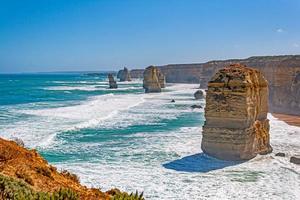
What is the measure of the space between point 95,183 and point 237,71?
9.25m

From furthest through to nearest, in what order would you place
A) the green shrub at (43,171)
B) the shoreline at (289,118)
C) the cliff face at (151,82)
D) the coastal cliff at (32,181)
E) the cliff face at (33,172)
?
the cliff face at (151,82), the shoreline at (289,118), the green shrub at (43,171), the cliff face at (33,172), the coastal cliff at (32,181)

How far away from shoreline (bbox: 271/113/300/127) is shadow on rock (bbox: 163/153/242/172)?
55.2ft

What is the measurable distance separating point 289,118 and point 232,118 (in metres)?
21.1

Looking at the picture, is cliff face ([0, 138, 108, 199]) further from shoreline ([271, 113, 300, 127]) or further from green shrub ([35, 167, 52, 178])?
shoreline ([271, 113, 300, 127])

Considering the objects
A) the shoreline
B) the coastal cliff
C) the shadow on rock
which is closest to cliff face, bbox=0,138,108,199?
the coastal cliff

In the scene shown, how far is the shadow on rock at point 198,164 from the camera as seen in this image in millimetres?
18312

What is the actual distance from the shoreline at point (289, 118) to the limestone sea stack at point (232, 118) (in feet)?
50.5

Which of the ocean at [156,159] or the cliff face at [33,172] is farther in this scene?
the ocean at [156,159]

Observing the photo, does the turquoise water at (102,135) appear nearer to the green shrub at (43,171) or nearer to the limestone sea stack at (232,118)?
the limestone sea stack at (232,118)

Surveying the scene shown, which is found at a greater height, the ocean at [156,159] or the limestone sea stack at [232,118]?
the limestone sea stack at [232,118]

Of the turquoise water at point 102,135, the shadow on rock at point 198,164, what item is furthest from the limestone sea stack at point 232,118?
the turquoise water at point 102,135

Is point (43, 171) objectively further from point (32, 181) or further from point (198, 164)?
point (198, 164)

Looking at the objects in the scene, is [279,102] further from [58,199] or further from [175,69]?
[175,69]

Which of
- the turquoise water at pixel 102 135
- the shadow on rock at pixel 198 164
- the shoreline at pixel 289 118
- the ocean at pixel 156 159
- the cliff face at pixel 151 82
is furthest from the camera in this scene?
the cliff face at pixel 151 82
